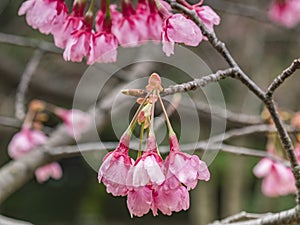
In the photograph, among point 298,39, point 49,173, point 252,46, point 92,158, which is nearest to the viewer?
point 92,158

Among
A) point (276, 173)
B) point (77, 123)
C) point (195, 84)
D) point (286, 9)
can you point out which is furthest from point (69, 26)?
point (286, 9)

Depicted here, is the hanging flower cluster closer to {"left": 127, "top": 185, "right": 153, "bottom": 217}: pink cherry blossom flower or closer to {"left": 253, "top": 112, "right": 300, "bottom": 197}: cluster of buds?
{"left": 127, "top": 185, "right": 153, "bottom": 217}: pink cherry blossom flower

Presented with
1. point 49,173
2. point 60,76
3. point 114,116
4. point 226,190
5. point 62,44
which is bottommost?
point 226,190

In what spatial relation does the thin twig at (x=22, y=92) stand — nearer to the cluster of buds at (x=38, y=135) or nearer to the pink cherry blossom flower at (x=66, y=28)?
the cluster of buds at (x=38, y=135)

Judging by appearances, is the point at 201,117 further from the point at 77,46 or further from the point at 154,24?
the point at 77,46

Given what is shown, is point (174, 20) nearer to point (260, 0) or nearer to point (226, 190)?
point (260, 0)

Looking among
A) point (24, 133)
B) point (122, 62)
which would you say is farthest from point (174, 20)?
point (122, 62)

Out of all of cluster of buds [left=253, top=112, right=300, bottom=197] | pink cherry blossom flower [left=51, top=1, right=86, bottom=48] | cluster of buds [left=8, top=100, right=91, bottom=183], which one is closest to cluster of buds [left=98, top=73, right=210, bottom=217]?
pink cherry blossom flower [left=51, top=1, right=86, bottom=48]
